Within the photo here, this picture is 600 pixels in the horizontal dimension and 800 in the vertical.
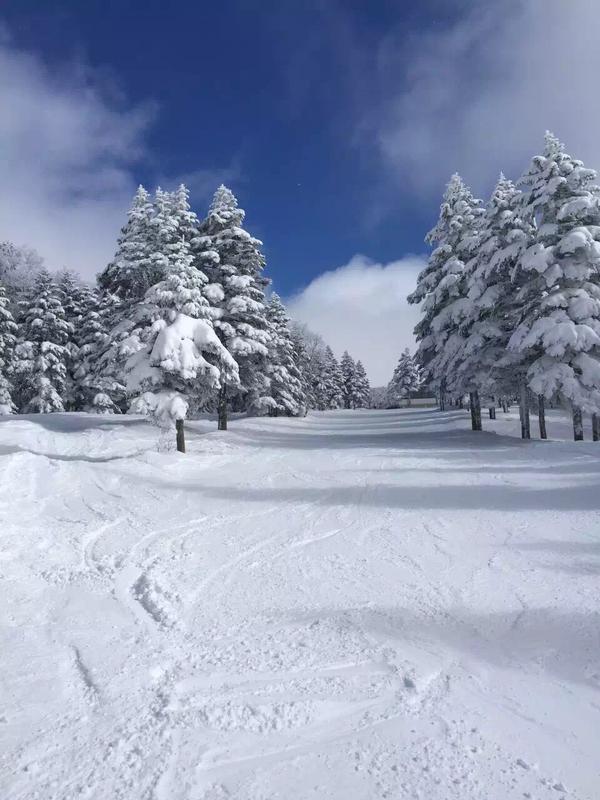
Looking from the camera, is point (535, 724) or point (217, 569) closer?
point (535, 724)

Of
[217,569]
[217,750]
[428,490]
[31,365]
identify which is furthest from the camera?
Answer: [31,365]

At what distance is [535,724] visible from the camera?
3.40 metres

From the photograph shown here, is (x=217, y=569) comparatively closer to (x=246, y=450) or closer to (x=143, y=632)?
(x=143, y=632)

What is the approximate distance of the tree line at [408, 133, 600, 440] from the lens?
1580 cm

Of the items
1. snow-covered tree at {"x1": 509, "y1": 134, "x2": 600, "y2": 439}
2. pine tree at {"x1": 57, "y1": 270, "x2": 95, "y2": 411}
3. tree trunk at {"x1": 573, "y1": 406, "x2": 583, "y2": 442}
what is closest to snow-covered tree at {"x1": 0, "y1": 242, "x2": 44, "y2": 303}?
pine tree at {"x1": 57, "y1": 270, "x2": 95, "y2": 411}

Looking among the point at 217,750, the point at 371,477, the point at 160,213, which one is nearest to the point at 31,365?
the point at 160,213

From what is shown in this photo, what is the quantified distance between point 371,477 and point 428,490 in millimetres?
1965

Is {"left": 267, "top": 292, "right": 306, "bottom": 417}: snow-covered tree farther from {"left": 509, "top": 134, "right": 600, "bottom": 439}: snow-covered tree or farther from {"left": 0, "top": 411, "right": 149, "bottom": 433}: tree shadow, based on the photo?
{"left": 509, "top": 134, "right": 600, "bottom": 439}: snow-covered tree

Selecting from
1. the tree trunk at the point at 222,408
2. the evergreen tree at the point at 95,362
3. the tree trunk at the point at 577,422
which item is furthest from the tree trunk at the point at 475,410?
the evergreen tree at the point at 95,362

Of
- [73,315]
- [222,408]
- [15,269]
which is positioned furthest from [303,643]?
[15,269]

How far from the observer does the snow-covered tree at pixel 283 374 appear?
120ft

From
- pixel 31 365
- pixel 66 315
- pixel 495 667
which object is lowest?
pixel 495 667

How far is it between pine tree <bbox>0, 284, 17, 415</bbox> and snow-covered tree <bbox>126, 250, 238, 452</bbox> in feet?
57.1

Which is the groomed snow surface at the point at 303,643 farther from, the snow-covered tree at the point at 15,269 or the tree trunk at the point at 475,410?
the snow-covered tree at the point at 15,269
